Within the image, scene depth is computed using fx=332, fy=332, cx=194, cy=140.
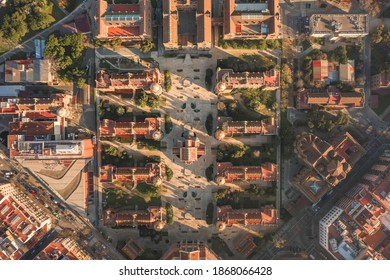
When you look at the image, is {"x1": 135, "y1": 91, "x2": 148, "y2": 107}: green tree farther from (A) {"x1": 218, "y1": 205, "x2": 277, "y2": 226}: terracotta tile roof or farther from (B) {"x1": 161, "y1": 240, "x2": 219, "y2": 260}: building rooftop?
(B) {"x1": 161, "y1": 240, "x2": 219, "y2": 260}: building rooftop

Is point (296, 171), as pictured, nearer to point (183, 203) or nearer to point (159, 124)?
point (183, 203)

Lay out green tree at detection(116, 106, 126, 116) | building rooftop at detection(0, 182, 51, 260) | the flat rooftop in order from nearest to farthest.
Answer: building rooftop at detection(0, 182, 51, 260) < the flat rooftop < green tree at detection(116, 106, 126, 116)

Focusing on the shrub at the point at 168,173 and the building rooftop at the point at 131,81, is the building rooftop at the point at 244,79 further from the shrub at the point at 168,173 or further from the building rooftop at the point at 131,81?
the shrub at the point at 168,173

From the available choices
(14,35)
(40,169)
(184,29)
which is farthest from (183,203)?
(14,35)

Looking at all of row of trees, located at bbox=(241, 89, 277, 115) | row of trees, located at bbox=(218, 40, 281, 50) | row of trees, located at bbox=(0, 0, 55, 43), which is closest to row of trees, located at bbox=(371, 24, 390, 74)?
row of trees, located at bbox=(218, 40, 281, 50)

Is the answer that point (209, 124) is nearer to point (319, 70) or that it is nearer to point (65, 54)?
point (319, 70)

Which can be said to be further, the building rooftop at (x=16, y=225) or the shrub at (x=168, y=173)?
the shrub at (x=168, y=173)

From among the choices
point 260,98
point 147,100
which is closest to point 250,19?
point 260,98

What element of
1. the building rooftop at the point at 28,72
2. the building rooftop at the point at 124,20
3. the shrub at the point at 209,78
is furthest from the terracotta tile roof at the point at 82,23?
the shrub at the point at 209,78
